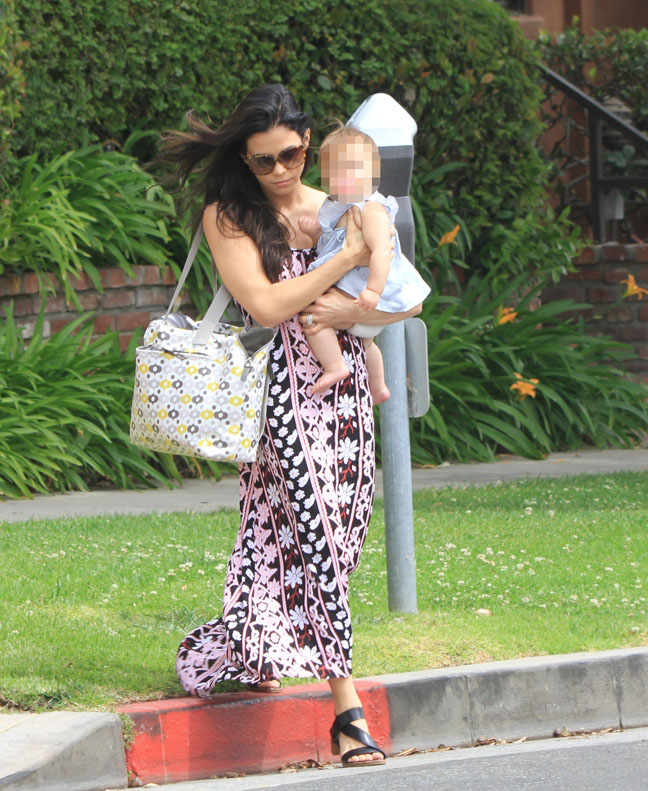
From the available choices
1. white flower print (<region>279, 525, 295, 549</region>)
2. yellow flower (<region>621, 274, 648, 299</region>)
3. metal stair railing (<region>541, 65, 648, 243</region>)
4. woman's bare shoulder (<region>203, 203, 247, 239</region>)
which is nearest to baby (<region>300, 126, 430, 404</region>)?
woman's bare shoulder (<region>203, 203, 247, 239</region>)

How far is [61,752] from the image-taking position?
161 inches

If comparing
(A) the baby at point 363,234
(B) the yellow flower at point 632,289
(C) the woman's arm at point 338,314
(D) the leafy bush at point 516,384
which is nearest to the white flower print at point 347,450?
(A) the baby at point 363,234

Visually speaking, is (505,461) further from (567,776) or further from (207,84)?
(567,776)

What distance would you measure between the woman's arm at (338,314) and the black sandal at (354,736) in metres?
1.11

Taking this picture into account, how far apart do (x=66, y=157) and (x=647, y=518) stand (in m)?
4.16

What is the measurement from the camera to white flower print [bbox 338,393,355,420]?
14.2 ft

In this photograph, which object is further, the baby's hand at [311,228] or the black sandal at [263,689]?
the black sandal at [263,689]

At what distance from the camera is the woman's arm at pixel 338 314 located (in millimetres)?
4180

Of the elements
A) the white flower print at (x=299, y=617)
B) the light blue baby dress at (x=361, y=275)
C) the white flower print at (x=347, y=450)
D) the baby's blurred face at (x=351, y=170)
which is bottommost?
the white flower print at (x=299, y=617)

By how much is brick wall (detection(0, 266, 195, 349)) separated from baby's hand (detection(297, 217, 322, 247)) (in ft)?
15.9

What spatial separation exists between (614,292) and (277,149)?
26.0ft

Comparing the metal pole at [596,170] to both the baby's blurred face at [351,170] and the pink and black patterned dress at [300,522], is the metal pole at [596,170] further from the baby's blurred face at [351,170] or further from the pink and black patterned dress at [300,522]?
the baby's blurred face at [351,170]

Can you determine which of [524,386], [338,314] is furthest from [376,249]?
[524,386]

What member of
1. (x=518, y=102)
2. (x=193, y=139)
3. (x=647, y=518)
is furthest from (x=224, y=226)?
(x=518, y=102)
